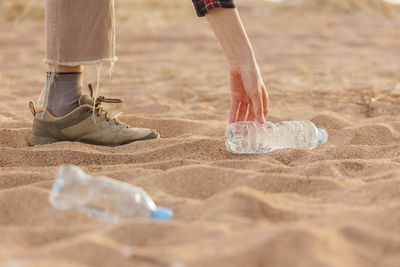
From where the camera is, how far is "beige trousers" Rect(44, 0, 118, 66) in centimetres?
217

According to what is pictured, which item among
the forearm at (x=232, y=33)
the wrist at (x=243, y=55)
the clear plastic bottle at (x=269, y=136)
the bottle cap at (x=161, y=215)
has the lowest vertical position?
the clear plastic bottle at (x=269, y=136)

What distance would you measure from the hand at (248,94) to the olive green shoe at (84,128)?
436 mm

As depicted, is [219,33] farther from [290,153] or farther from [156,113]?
[156,113]

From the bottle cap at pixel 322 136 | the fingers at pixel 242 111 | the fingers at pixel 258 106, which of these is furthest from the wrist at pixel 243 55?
the bottle cap at pixel 322 136

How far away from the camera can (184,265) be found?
117 cm

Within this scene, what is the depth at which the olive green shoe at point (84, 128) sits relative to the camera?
93.0 inches

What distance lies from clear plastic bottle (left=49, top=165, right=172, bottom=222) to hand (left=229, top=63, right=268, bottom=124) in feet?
2.56

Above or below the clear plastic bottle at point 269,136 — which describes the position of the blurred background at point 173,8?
above

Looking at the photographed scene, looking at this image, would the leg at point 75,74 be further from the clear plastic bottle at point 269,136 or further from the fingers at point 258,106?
the fingers at point 258,106

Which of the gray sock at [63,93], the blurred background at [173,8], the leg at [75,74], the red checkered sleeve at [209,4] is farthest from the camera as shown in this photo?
the blurred background at [173,8]

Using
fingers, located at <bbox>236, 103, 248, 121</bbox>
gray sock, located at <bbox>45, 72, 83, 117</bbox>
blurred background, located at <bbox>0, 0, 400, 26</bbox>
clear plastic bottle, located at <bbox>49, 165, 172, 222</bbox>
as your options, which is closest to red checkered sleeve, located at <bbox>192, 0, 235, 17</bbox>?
fingers, located at <bbox>236, 103, 248, 121</bbox>

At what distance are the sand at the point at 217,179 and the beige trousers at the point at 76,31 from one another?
0.41 m

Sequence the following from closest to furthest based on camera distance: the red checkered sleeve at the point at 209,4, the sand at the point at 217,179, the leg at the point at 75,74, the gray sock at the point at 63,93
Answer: the sand at the point at 217,179 → the red checkered sleeve at the point at 209,4 → the leg at the point at 75,74 → the gray sock at the point at 63,93

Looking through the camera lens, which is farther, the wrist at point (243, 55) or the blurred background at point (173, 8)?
the blurred background at point (173, 8)
